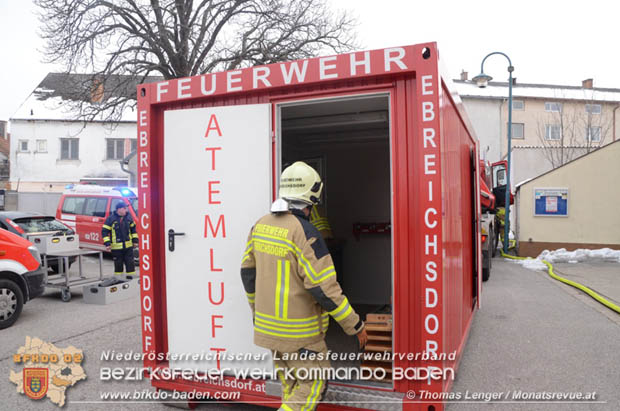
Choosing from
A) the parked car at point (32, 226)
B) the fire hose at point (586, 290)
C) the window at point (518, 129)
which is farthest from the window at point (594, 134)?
the parked car at point (32, 226)

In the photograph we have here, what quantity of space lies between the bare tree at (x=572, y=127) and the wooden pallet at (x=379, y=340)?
85.6 feet

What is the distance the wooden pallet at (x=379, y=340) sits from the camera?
362cm

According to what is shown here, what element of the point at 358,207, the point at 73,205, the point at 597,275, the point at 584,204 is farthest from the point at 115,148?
the point at 597,275

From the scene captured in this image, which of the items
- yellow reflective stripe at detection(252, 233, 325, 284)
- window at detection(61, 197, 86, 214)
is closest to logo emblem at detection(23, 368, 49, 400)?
yellow reflective stripe at detection(252, 233, 325, 284)

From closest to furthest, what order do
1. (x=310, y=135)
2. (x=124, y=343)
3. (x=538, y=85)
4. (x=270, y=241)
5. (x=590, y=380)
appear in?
1. (x=270, y=241)
2. (x=590, y=380)
3. (x=124, y=343)
4. (x=310, y=135)
5. (x=538, y=85)

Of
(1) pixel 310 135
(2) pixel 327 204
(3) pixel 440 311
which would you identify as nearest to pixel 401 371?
(3) pixel 440 311

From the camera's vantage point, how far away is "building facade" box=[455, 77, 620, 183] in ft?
97.8

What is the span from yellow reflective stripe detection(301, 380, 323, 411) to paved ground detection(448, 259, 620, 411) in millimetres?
1694

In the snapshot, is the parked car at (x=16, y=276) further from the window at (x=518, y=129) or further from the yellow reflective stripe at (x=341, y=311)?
the window at (x=518, y=129)

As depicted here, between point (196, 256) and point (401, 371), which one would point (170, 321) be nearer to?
point (196, 256)

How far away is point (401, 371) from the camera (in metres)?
3.11

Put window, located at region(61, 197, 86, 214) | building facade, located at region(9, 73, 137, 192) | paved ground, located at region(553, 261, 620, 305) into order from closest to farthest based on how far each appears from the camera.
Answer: paved ground, located at region(553, 261, 620, 305) < window, located at region(61, 197, 86, 214) < building facade, located at region(9, 73, 137, 192)

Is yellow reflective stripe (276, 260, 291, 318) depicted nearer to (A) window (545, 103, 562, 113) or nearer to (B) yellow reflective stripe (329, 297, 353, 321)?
(B) yellow reflective stripe (329, 297, 353, 321)

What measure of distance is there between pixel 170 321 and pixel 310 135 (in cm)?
352
